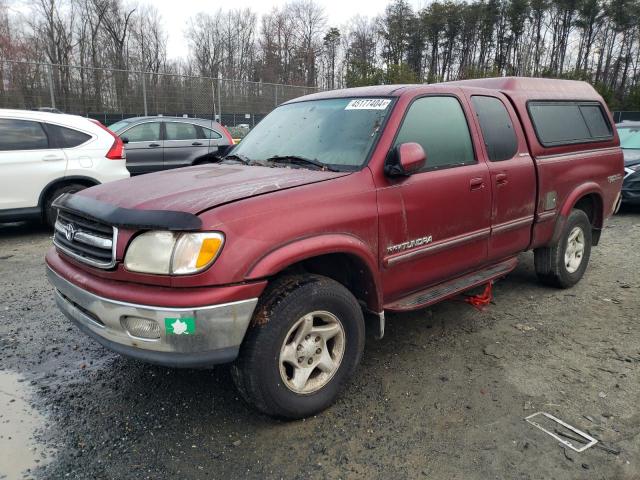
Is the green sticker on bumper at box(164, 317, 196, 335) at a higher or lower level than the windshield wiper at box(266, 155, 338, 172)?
lower

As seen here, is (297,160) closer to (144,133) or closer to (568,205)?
(568,205)

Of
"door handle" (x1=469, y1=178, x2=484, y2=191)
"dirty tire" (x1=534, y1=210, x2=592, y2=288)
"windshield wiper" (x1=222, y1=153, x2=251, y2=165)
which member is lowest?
"dirty tire" (x1=534, y1=210, x2=592, y2=288)

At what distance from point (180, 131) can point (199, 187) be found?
344 inches

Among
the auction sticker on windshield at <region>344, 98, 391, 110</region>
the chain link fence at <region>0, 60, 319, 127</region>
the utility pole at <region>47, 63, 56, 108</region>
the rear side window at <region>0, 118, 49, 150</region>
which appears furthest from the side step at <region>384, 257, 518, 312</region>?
the utility pole at <region>47, 63, 56, 108</region>

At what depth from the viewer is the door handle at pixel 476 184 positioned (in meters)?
3.69

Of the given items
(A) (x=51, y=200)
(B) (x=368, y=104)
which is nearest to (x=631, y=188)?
(B) (x=368, y=104)

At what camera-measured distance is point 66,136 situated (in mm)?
7094

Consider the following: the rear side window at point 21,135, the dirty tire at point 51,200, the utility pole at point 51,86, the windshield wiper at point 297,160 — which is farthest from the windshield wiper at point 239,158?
the utility pole at point 51,86

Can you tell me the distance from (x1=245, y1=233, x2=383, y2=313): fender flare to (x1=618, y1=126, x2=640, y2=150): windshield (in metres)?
8.72

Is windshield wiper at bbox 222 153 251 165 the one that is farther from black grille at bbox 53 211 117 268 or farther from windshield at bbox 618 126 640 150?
windshield at bbox 618 126 640 150

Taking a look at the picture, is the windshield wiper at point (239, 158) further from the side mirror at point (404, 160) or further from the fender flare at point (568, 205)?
the fender flare at point (568, 205)

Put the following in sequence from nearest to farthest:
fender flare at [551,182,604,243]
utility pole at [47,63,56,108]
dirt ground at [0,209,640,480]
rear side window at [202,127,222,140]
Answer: dirt ground at [0,209,640,480] → fender flare at [551,182,604,243] → rear side window at [202,127,222,140] → utility pole at [47,63,56,108]

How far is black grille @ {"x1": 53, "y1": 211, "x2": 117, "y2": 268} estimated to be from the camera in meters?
2.60

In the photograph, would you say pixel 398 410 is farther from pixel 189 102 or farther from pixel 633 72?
pixel 633 72
